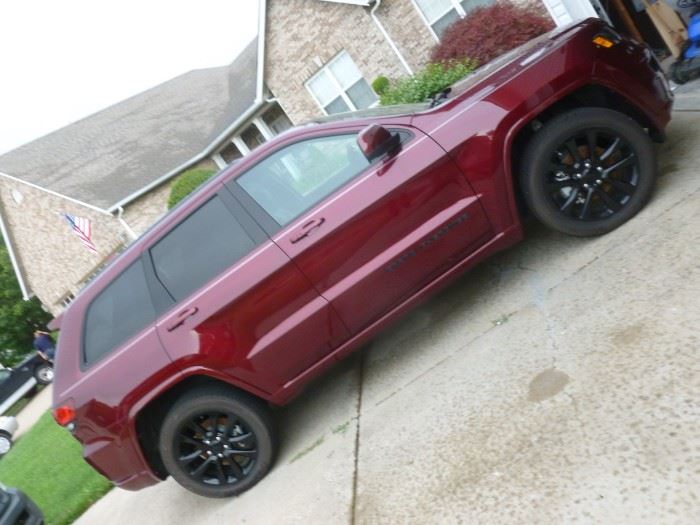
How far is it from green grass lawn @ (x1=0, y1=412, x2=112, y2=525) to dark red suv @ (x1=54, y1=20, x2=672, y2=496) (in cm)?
229

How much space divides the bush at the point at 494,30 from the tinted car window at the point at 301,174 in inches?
267

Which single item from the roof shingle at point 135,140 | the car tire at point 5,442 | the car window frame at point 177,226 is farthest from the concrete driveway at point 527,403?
the roof shingle at point 135,140


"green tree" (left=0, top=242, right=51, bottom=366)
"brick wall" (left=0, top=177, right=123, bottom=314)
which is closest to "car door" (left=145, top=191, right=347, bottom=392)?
"brick wall" (left=0, top=177, right=123, bottom=314)

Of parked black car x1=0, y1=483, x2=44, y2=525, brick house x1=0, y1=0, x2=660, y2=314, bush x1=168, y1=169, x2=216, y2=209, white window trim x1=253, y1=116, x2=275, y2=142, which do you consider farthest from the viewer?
white window trim x1=253, y1=116, x2=275, y2=142

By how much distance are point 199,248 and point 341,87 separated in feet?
35.7

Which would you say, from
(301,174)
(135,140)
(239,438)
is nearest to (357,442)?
(239,438)

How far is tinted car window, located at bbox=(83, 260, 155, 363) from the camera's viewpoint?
142 inches

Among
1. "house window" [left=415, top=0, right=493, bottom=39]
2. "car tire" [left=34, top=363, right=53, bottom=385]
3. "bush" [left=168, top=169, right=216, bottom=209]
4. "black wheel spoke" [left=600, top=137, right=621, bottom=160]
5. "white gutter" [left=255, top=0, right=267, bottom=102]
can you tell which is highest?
"white gutter" [left=255, top=0, right=267, bottom=102]

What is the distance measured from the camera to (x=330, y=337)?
3.57 meters

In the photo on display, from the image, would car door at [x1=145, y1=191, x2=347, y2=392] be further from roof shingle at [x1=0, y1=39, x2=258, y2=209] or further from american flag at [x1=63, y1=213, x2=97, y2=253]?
american flag at [x1=63, y1=213, x2=97, y2=253]

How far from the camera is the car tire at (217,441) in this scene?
3.51m

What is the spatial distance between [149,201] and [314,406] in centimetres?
1471

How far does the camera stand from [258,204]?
11.8 feet

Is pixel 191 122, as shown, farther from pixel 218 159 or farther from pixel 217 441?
pixel 217 441
